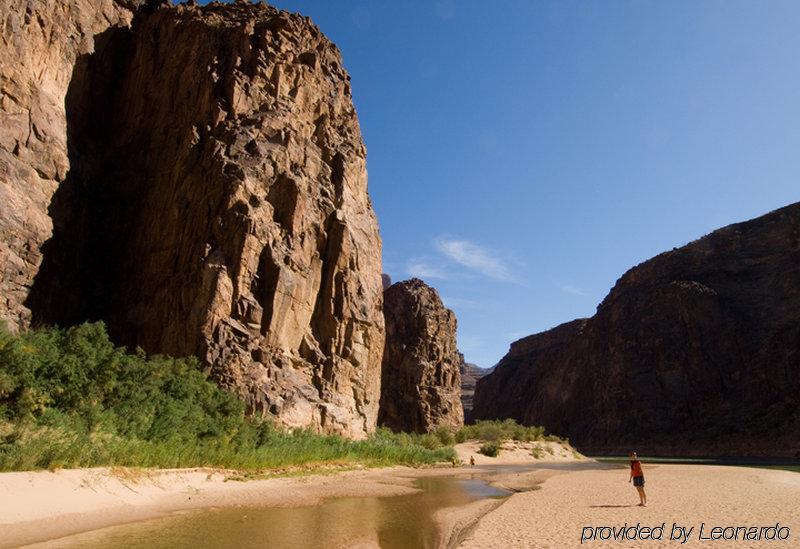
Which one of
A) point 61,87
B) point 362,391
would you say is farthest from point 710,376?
point 61,87

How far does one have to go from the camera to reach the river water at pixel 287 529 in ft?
33.7

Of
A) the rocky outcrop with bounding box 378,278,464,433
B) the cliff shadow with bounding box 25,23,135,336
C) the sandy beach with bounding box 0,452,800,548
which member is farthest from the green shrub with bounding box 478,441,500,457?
the cliff shadow with bounding box 25,23,135,336

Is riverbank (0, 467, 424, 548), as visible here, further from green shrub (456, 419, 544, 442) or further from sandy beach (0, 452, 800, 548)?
green shrub (456, 419, 544, 442)

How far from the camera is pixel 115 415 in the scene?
1880 centimetres

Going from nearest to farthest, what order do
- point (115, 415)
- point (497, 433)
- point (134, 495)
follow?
1. point (134, 495)
2. point (115, 415)
3. point (497, 433)

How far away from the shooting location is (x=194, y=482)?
708 inches

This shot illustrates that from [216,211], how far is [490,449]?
123 ft

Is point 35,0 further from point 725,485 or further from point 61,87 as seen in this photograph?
point 725,485

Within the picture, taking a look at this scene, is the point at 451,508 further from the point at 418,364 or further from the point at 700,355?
the point at 700,355

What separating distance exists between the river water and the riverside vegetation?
13.2 ft

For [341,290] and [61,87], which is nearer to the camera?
[61,87]

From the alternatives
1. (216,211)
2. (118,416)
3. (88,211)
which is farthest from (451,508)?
(88,211)

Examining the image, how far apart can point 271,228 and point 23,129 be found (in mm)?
15069

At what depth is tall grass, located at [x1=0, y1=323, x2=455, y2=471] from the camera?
14633 millimetres
